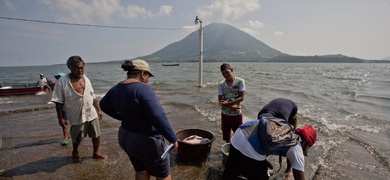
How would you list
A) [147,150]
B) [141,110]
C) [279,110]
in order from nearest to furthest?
1. [141,110]
2. [147,150]
3. [279,110]

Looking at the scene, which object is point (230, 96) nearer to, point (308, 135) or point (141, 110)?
point (308, 135)

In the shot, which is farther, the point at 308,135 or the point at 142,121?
the point at 308,135

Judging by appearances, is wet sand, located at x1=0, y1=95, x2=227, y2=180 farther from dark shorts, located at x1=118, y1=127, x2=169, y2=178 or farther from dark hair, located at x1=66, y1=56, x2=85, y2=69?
dark hair, located at x1=66, y1=56, x2=85, y2=69

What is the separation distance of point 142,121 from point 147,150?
34 cm

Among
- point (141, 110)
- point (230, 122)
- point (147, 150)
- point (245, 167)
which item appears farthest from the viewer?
point (230, 122)

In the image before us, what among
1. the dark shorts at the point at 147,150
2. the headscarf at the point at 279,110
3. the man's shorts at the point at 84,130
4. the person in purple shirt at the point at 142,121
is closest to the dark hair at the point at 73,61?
the man's shorts at the point at 84,130

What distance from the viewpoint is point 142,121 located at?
2.28m

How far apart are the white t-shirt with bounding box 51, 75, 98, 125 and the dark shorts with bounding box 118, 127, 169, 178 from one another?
1.99m

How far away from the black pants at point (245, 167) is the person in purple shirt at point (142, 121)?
746mm

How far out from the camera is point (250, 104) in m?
12.5

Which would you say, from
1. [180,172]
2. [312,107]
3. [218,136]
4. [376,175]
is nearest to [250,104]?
[312,107]

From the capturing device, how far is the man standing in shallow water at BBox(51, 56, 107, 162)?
3.88 metres

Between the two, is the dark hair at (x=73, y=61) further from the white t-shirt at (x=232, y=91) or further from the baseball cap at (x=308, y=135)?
the baseball cap at (x=308, y=135)

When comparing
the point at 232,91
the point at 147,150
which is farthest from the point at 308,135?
the point at 232,91
